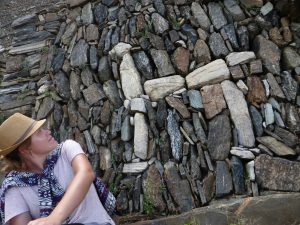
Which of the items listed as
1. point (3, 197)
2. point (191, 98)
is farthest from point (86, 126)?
point (3, 197)

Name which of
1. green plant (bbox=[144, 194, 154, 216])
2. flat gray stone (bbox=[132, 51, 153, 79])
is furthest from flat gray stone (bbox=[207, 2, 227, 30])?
green plant (bbox=[144, 194, 154, 216])

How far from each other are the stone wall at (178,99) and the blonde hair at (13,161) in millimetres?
2022

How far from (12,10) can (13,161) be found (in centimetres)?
500

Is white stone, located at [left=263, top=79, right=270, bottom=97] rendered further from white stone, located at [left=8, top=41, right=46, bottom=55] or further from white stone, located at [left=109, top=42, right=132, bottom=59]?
white stone, located at [left=8, top=41, right=46, bottom=55]

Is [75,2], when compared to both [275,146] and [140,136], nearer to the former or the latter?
[140,136]

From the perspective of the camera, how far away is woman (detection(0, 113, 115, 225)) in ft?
7.80

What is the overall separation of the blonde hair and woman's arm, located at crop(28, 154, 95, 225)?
33cm

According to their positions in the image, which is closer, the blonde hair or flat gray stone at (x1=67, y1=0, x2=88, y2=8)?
the blonde hair

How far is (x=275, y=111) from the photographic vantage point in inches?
172

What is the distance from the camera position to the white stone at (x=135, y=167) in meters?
4.44

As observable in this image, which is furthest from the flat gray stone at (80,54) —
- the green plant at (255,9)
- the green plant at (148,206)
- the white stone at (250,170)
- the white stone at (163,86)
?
the white stone at (250,170)

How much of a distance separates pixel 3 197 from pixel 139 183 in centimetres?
206

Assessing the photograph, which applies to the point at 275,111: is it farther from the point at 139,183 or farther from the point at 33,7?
the point at 33,7

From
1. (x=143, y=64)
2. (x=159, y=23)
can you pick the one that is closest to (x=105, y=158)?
(x=143, y=64)
